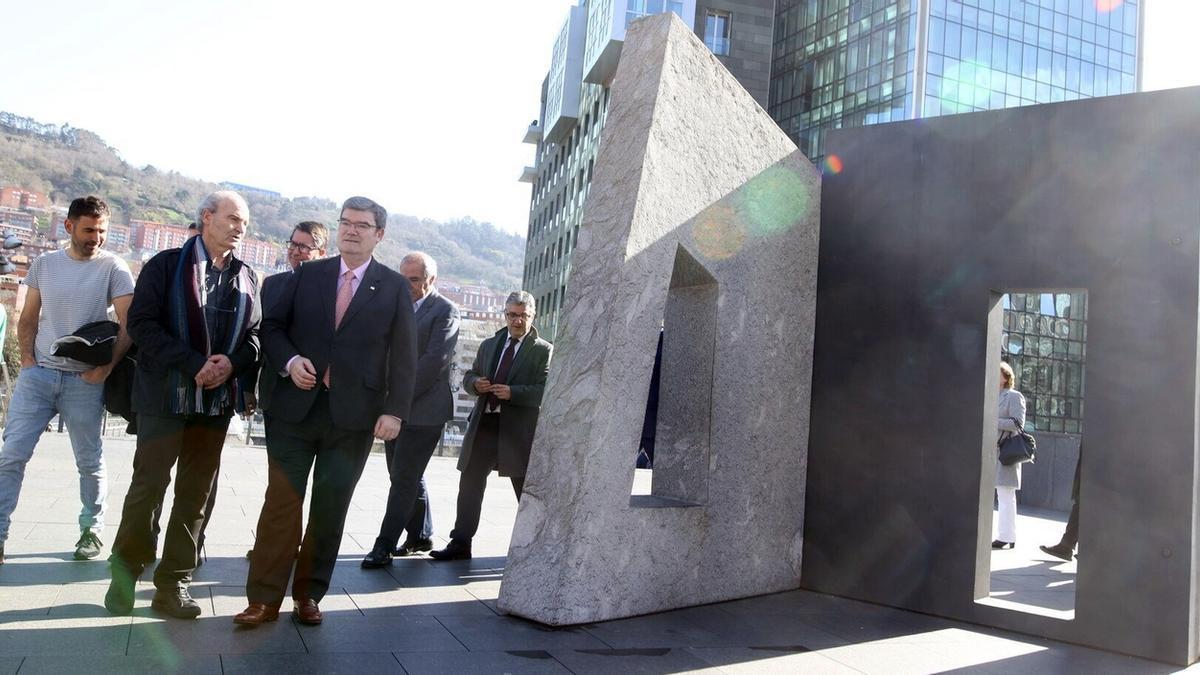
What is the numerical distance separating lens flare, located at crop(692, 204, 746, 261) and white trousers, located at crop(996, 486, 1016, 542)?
5363mm

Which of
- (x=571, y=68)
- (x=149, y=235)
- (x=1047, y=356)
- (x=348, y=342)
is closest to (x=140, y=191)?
(x=149, y=235)

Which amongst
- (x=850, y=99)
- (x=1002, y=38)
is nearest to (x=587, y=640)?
(x=850, y=99)

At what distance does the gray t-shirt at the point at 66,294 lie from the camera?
5.36 m

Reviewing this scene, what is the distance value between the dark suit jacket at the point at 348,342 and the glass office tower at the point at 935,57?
42.4 m

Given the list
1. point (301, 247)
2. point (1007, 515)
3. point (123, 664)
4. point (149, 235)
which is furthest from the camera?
point (149, 235)

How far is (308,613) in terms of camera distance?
4508mm

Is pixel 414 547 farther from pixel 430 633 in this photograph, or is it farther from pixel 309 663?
pixel 309 663

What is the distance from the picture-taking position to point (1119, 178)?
5.79 meters

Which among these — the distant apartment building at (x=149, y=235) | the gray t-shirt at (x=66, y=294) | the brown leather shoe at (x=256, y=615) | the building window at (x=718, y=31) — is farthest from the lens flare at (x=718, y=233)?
the distant apartment building at (x=149, y=235)

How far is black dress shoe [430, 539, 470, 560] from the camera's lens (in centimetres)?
678

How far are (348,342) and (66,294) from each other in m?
1.99

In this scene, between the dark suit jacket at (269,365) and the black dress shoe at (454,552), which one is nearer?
the dark suit jacket at (269,365)

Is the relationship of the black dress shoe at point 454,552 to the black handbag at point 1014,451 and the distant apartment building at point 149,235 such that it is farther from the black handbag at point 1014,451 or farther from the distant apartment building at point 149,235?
the distant apartment building at point 149,235

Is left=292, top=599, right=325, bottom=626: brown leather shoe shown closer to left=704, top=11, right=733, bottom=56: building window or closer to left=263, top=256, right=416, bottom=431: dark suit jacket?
left=263, top=256, right=416, bottom=431: dark suit jacket
